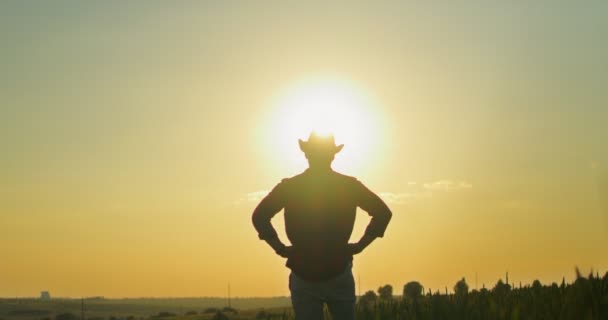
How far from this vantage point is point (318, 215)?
908 centimetres

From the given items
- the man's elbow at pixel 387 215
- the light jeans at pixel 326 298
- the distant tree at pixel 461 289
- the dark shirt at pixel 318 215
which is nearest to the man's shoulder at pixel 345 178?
the dark shirt at pixel 318 215

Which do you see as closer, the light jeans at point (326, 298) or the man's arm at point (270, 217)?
the light jeans at point (326, 298)

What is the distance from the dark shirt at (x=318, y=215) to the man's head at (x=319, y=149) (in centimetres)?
13

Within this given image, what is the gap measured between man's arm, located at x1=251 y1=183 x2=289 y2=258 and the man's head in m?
0.50

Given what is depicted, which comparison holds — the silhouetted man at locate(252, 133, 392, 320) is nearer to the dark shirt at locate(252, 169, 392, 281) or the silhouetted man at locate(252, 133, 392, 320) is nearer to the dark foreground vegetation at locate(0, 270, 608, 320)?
the dark shirt at locate(252, 169, 392, 281)

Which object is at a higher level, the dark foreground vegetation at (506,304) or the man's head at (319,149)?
the man's head at (319,149)

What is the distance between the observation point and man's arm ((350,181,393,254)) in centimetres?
933

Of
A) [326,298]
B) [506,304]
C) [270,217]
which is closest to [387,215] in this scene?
[326,298]

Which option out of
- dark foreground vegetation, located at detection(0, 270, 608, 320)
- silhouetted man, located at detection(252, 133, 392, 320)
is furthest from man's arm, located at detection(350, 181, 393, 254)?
dark foreground vegetation, located at detection(0, 270, 608, 320)

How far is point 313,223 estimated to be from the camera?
9086mm

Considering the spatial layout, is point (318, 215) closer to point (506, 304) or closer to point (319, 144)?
point (319, 144)

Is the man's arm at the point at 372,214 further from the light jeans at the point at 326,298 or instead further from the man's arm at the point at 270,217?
the man's arm at the point at 270,217

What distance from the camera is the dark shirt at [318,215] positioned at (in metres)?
9.02

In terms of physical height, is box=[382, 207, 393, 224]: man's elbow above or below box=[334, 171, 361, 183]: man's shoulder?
below
